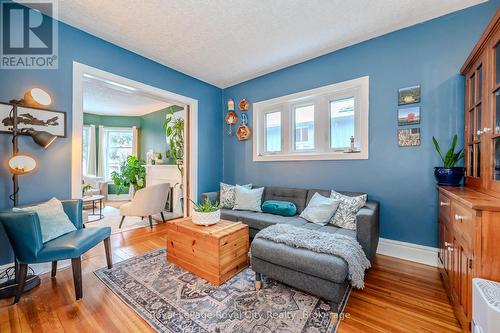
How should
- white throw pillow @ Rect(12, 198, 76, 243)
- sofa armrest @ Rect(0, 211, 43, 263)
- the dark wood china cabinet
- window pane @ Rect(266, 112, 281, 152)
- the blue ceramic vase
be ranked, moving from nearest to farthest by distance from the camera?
the dark wood china cabinet < sofa armrest @ Rect(0, 211, 43, 263) < white throw pillow @ Rect(12, 198, 76, 243) < the blue ceramic vase < window pane @ Rect(266, 112, 281, 152)

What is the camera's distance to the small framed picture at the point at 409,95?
233 centimetres

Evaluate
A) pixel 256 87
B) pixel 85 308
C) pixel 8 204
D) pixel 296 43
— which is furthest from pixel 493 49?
pixel 8 204

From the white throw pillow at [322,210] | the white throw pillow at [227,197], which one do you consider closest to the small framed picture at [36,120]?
the white throw pillow at [227,197]

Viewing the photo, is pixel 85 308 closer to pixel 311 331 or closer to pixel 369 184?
pixel 311 331

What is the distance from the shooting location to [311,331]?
4.53 ft

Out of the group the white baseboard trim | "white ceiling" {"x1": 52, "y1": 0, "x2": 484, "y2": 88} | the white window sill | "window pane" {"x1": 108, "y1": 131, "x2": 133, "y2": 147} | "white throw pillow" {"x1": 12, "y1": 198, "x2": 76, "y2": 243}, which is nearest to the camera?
"white throw pillow" {"x1": 12, "y1": 198, "x2": 76, "y2": 243}

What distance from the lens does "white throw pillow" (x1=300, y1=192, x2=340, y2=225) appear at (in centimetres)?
244

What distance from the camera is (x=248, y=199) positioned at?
3.14 metres

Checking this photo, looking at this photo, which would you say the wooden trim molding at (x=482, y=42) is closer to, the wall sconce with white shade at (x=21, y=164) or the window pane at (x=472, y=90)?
the window pane at (x=472, y=90)

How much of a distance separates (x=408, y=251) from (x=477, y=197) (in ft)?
4.45

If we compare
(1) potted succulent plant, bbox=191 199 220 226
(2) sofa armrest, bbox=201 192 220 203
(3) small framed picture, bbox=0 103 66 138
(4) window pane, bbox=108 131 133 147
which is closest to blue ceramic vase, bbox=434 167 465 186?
(1) potted succulent plant, bbox=191 199 220 226

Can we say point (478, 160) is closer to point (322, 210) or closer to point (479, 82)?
point (479, 82)

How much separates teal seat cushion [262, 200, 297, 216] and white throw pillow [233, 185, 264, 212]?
166mm

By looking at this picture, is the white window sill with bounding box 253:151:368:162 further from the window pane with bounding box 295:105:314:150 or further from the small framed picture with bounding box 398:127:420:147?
the small framed picture with bounding box 398:127:420:147
